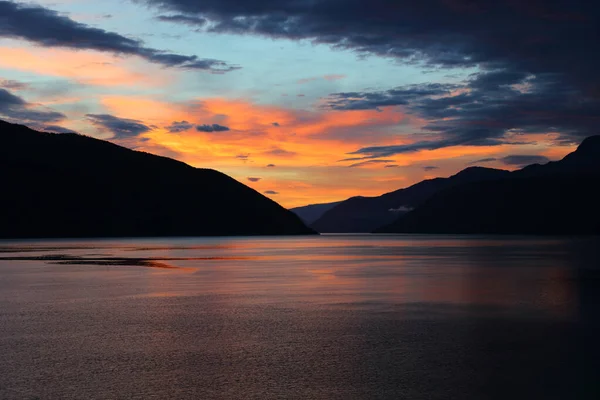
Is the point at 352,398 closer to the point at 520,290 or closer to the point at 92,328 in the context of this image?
the point at 92,328

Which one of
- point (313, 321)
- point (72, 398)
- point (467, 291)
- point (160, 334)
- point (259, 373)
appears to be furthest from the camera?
point (467, 291)

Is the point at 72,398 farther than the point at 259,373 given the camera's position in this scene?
No

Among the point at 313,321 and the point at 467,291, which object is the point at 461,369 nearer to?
the point at 313,321

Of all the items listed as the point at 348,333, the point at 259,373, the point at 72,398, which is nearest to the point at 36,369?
the point at 72,398

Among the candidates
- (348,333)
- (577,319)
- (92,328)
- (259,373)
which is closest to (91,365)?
(259,373)

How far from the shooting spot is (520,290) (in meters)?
35.9

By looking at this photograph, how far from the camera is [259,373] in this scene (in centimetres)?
1492

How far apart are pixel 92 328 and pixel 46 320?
294cm

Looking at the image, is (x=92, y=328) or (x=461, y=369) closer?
(x=461, y=369)

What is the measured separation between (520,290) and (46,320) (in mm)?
24949

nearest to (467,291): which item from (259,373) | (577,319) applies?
(577,319)

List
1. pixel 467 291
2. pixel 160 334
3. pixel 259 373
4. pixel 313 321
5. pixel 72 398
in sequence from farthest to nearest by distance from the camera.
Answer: pixel 467 291 < pixel 313 321 < pixel 160 334 < pixel 259 373 < pixel 72 398

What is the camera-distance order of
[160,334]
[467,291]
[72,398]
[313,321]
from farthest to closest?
1. [467,291]
2. [313,321]
3. [160,334]
4. [72,398]

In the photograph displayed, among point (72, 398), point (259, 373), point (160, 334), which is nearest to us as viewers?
point (72, 398)
